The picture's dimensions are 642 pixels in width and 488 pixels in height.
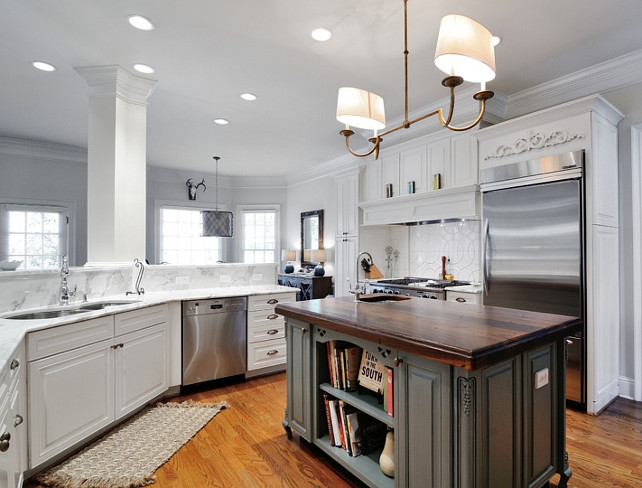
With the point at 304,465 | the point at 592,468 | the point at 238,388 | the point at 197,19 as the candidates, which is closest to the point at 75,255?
the point at 238,388

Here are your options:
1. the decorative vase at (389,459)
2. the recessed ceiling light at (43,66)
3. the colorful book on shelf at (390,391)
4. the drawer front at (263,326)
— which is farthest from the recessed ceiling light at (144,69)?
the decorative vase at (389,459)

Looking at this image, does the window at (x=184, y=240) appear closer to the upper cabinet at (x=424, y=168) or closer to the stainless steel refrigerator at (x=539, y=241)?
the upper cabinet at (x=424, y=168)

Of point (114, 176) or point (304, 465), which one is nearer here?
point (304, 465)

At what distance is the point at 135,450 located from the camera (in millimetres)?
2275

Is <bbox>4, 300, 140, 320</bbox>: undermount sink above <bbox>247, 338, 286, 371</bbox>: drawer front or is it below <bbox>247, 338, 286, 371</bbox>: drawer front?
above

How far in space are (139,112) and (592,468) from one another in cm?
456

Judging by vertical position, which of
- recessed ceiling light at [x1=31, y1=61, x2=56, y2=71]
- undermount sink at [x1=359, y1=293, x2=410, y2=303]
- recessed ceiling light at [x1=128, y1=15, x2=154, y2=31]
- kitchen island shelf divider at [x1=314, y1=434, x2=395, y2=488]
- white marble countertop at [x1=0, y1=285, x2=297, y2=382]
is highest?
recessed ceiling light at [x1=31, y1=61, x2=56, y2=71]

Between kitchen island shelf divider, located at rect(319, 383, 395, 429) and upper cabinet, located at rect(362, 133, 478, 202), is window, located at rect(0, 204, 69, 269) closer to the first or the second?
upper cabinet, located at rect(362, 133, 478, 202)

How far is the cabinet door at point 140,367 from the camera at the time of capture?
2525mm

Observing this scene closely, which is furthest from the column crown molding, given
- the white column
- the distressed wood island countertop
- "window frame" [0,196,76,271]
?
"window frame" [0,196,76,271]

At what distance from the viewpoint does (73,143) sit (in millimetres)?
5633

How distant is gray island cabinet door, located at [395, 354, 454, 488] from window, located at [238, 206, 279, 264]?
6498 mm

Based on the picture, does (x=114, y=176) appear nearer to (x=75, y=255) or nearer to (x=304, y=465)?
(x=304, y=465)

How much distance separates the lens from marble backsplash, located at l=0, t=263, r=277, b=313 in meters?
2.46
